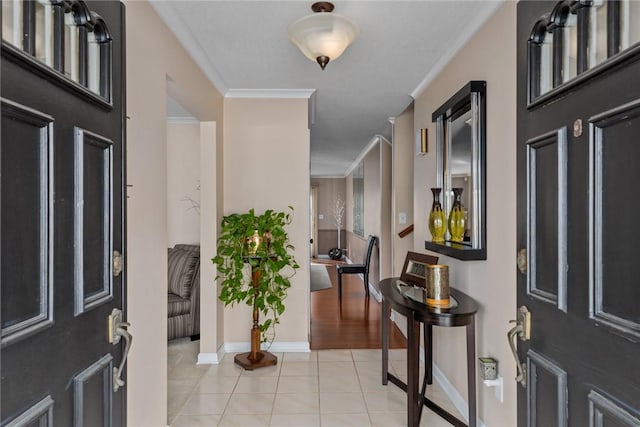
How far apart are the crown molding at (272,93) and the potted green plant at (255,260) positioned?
3.56 feet

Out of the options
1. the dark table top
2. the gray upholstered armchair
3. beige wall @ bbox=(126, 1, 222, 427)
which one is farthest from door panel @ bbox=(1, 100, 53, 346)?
the gray upholstered armchair

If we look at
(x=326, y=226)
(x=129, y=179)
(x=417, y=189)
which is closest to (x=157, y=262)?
(x=129, y=179)

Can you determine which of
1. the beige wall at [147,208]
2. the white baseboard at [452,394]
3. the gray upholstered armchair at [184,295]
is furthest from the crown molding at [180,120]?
the white baseboard at [452,394]

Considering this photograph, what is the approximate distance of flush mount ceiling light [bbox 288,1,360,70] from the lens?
1.82m

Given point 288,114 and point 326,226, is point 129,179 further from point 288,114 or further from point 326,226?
point 326,226

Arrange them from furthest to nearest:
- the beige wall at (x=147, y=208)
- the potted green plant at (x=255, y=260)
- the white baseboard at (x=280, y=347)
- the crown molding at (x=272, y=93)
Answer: the white baseboard at (x=280, y=347)
the crown molding at (x=272, y=93)
the potted green plant at (x=255, y=260)
the beige wall at (x=147, y=208)

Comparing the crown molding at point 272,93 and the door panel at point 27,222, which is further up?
the crown molding at point 272,93

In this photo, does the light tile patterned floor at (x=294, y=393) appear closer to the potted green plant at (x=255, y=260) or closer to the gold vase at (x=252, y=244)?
the potted green plant at (x=255, y=260)

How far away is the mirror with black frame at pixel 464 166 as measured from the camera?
6.81 ft

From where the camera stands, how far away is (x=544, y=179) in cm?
109

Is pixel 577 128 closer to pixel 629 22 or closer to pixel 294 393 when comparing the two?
pixel 629 22

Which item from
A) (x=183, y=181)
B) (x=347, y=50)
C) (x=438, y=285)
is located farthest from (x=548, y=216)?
(x=183, y=181)

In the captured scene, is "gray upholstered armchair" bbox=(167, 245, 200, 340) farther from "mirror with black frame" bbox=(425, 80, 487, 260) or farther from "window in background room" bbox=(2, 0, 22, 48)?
"window in background room" bbox=(2, 0, 22, 48)

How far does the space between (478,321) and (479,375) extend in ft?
1.01
